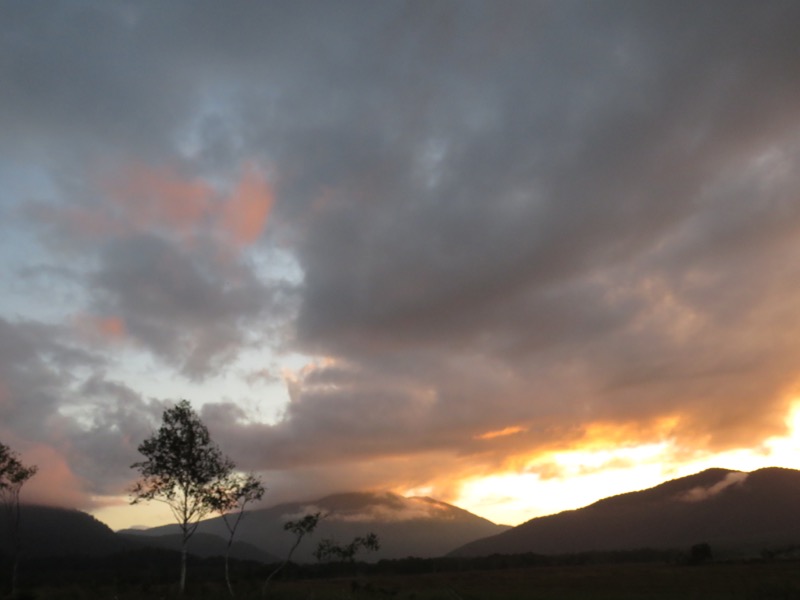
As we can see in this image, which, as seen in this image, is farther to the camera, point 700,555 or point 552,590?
point 700,555

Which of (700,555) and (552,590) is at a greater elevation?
(700,555)


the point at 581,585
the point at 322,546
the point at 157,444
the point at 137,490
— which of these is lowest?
the point at 581,585

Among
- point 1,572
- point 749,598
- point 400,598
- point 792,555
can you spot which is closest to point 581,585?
point 749,598

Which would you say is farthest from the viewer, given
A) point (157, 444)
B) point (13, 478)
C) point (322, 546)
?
point (322, 546)

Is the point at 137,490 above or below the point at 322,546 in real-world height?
above

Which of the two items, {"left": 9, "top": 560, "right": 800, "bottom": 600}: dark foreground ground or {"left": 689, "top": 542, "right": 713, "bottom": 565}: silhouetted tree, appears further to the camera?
{"left": 689, "top": 542, "right": 713, "bottom": 565}: silhouetted tree

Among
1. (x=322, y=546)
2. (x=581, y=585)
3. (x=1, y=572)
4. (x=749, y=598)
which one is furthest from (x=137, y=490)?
(x=581, y=585)

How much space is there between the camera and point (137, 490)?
70688mm

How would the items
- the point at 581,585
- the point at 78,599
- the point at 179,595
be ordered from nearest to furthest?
the point at 179,595, the point at 78,599, the point at 581,585

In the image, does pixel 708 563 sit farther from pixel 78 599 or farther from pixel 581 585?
pixel 78 599

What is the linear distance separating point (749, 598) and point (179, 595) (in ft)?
205

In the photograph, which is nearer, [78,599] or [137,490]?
[78,599]

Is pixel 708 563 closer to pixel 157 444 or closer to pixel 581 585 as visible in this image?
pixel 581 585

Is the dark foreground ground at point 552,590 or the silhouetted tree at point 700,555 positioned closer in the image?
the dark foreground ground at point 552,590
